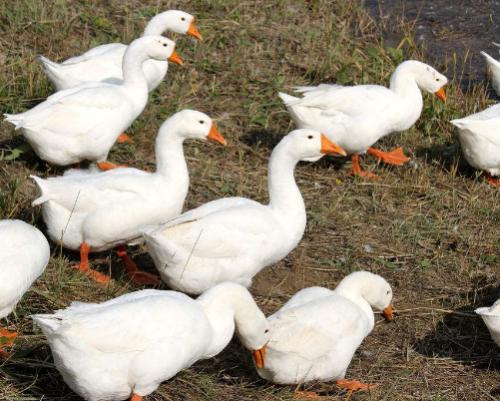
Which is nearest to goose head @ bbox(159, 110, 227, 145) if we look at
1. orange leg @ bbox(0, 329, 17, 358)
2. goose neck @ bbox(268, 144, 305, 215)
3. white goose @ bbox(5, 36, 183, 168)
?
goose neck @ bbox(268, 144, 305, 215)

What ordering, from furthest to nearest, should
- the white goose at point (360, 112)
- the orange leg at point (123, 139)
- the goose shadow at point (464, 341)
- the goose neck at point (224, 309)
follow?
the orange leg at point (123, 139), the white goose at point (360, 112), the goose shadow at point (464, 341), the goose neck at point (224, 309)

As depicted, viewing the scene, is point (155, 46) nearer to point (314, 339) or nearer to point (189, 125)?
point (189, 125)

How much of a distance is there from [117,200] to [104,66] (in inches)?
90.2

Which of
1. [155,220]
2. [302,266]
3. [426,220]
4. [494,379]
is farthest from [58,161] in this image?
[494,379]

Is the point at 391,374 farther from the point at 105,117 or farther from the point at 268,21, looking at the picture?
the point at 268,21

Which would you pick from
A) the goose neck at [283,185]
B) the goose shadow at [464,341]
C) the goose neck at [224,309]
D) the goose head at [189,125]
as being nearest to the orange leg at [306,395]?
the goose neck at [224,309]

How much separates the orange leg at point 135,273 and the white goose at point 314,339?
3.91 ft

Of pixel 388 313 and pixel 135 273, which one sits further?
pixel 135 273

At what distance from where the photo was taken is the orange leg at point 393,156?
846cm

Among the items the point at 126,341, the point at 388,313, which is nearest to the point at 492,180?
the point at 388,313

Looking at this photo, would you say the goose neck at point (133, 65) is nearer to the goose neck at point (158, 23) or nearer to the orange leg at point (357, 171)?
the goose neck at point (158, 23)

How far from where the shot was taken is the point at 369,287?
605 cm

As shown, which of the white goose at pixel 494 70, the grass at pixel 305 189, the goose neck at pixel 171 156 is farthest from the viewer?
the white goose at pixel 494 70

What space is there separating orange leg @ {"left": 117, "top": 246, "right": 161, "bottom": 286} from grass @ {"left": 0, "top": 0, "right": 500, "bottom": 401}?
0.11m
